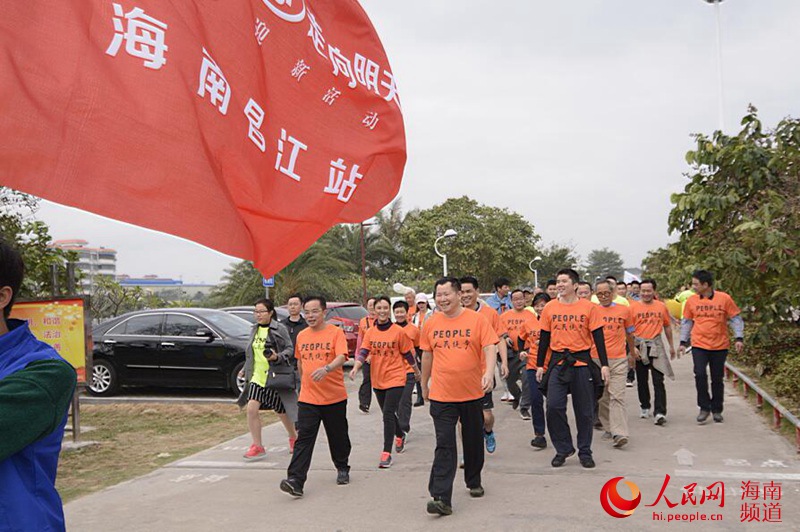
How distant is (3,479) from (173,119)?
1815 mm

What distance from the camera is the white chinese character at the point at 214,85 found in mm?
3541

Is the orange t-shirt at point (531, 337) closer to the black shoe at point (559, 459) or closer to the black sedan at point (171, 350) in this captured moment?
the black shoe at point (559, 459)

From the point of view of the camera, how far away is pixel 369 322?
9.52 m

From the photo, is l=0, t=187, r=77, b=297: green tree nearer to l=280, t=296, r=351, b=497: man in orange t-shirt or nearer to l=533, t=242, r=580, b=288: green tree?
l=280, t=296, r=351, b=497: man in orange t-shirt

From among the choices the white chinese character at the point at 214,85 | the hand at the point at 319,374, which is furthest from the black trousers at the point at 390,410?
the white chinese character at the point at 214,85

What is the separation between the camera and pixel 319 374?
21.7 feet

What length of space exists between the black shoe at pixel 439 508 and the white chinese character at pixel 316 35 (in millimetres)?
3405

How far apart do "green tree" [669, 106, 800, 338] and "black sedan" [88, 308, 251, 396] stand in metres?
7.53

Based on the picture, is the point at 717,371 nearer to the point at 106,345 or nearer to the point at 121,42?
the point at 121,42

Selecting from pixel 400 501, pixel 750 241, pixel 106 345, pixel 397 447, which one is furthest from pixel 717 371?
pixel 106 345

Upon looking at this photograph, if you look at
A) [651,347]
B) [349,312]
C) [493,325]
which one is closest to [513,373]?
[651,347]

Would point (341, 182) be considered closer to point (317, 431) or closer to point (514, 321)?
point (317, 431)

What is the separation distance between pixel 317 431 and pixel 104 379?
7678 millimetres

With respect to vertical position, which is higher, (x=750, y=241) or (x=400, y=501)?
(x=750, y=241)
